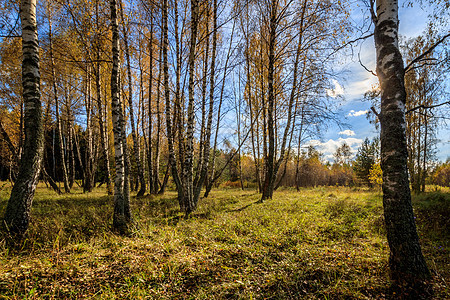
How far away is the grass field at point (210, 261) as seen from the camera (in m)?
2.33

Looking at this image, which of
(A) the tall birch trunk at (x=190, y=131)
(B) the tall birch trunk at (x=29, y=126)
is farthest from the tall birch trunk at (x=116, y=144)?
(A) the tall birch trunk at (x=190, y=131)

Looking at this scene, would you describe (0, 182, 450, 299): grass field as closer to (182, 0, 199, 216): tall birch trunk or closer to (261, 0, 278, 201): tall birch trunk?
(182, 0, 199, 216): tall birch trunk

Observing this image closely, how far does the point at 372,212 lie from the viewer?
5766 mm

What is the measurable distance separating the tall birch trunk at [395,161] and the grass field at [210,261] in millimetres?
268

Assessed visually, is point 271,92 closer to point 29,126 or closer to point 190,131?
point 190,131

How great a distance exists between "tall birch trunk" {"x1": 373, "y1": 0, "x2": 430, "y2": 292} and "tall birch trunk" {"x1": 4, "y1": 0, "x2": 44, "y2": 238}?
627 centimetres

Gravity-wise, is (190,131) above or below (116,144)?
above

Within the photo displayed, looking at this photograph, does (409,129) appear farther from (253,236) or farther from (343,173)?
(343,173)

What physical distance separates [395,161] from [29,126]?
21.4 ft

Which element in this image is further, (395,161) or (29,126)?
(29,126)

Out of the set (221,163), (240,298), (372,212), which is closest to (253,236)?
(240,298)

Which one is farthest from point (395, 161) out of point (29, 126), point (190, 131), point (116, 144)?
point (29, 126)

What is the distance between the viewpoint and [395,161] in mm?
2516

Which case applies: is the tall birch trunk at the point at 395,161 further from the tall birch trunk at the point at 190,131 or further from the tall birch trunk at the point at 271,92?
the tall birch trunk at the point at 271,92
